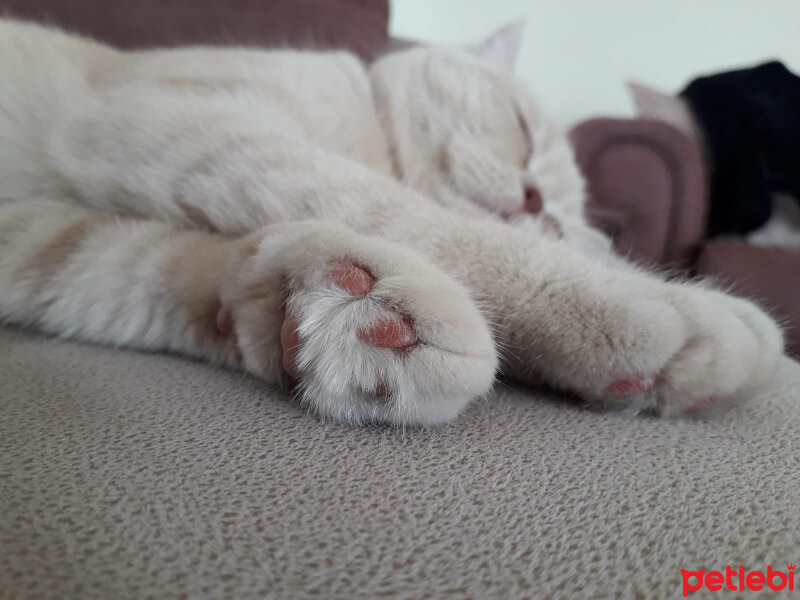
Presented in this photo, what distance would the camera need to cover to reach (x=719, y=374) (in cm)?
47

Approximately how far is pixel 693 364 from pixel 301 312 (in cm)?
35

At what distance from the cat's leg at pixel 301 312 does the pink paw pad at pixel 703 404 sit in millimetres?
203

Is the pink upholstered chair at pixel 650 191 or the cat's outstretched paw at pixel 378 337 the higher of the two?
the cat's outstretched paw at pixel 378 337

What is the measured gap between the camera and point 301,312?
0.43 m

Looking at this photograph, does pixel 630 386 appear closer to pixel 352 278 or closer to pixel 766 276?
pixel 352 278

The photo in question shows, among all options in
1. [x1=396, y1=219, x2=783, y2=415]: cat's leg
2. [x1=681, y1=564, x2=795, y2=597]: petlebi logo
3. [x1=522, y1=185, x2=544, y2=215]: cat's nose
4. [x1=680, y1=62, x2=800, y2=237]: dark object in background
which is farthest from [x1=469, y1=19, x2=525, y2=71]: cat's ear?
[x1=681, y1=564, x2=795, y2=597]: petlebi logo

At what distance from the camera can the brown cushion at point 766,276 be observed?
131 centimetres

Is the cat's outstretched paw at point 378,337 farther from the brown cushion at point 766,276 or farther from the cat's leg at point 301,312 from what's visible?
the brown cushion at point 766,276

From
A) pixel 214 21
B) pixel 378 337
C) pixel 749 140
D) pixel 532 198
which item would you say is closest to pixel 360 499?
pixel 378 337

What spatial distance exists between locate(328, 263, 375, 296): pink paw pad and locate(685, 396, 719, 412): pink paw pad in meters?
0.32

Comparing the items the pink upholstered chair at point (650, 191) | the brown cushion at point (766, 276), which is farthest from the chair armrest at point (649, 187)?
the brown cushion at point (766, 276)

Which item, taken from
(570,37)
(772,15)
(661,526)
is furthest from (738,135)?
(661,526)

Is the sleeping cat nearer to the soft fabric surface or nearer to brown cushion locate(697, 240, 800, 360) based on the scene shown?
the soft fabric surface

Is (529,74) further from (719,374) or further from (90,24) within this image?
(719,374)
